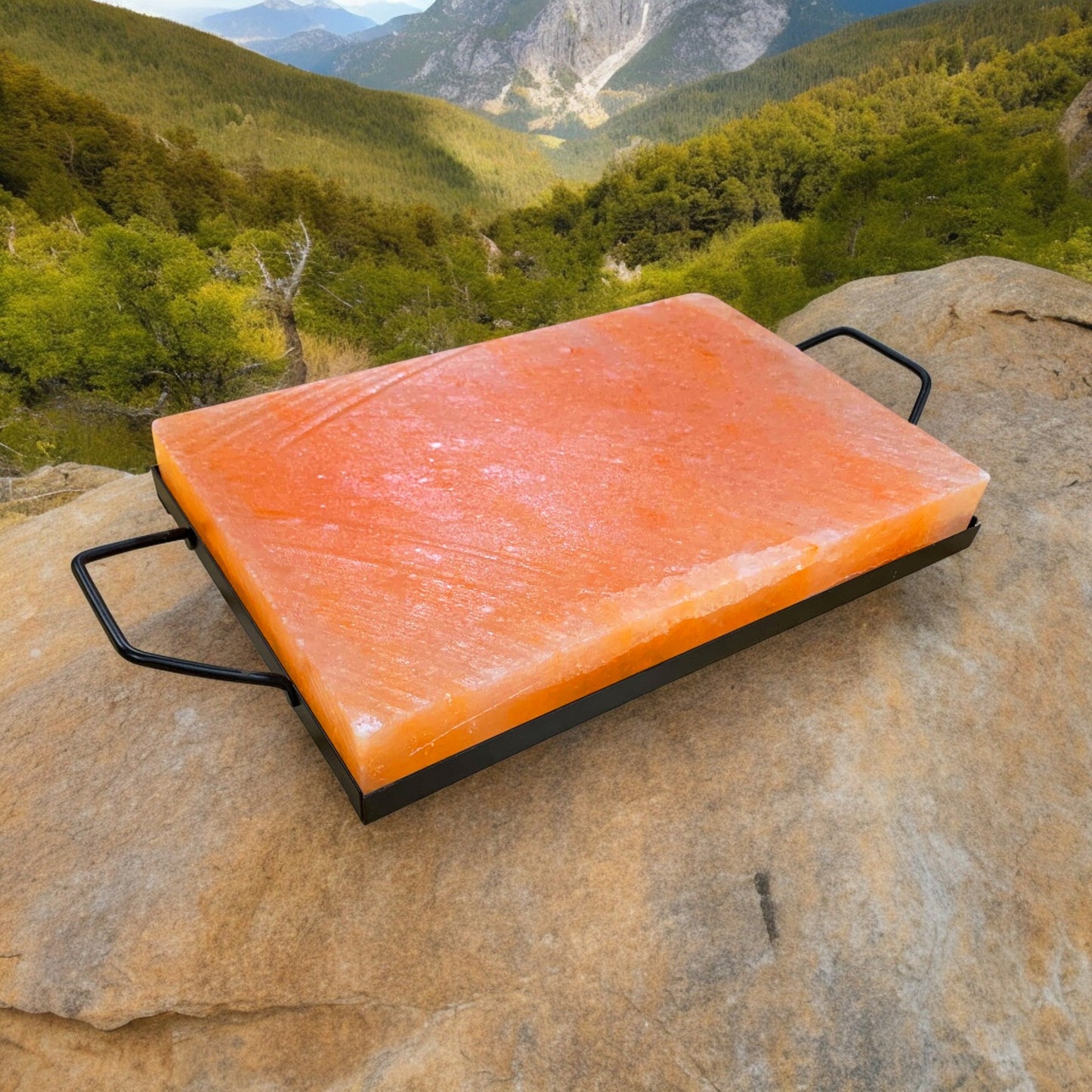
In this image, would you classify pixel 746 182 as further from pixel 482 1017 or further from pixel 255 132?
pixel 482 1017

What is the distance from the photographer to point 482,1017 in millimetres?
1022

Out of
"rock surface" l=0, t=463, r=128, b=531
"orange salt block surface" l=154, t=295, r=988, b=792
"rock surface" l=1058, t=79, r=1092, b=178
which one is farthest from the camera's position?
"rock surface" l=1058, t=79, r=1092, b=178

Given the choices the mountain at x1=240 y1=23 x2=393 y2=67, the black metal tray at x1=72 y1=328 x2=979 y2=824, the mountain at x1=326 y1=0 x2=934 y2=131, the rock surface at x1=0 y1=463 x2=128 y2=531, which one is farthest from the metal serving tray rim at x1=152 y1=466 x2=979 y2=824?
the mountain at x1=240 y1=23 x2=393 y2=67

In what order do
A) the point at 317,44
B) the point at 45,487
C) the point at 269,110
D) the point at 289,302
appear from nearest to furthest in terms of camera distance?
the point at 45,487 < the point at 289,302 < the point at 269,110 < the point at 317,44

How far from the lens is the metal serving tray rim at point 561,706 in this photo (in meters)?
1.03

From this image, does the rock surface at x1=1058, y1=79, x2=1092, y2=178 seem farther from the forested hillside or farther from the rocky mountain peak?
the rocky mountain peak

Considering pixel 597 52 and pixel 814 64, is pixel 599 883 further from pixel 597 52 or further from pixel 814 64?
pixel 597 52

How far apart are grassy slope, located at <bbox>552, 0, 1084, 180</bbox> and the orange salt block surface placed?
4.61 meters

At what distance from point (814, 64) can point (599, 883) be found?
6347 millimetres

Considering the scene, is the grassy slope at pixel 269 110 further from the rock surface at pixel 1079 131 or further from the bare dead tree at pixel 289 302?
the rock surface at pixel 1079 131

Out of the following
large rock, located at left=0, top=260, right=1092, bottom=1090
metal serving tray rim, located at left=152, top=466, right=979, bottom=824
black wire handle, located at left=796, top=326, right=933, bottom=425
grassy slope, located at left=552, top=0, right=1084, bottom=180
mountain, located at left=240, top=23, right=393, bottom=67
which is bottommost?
large rock, located at left=0, top=260, right=1092, bottom=1090

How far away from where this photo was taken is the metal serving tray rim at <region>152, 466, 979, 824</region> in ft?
3.38

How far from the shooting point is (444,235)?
4785mm

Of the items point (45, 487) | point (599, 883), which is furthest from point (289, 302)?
point (599, 883)
